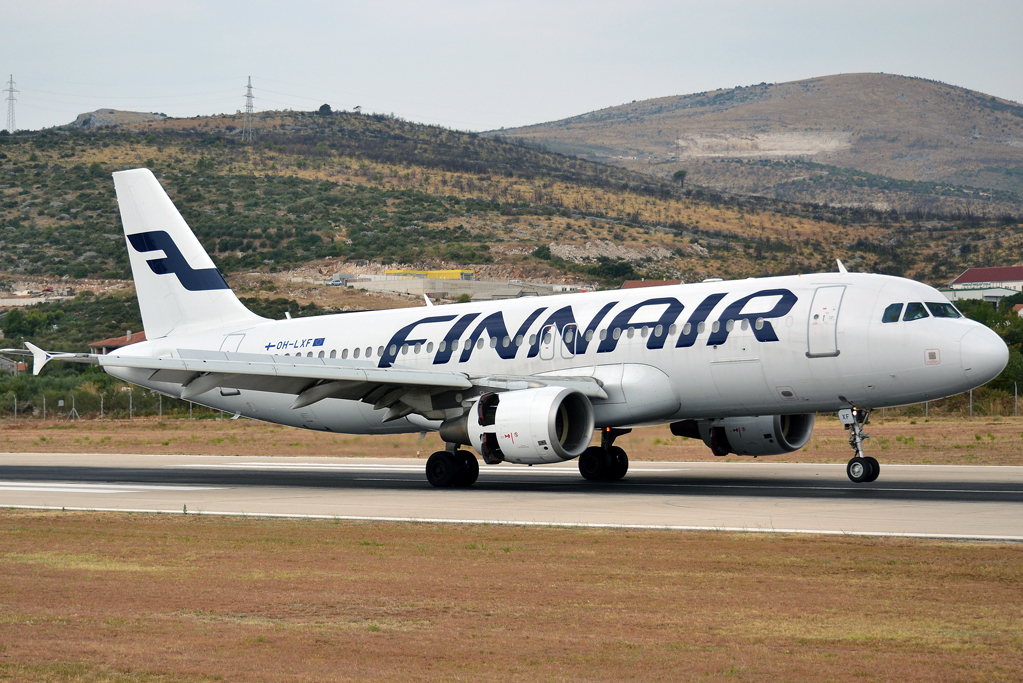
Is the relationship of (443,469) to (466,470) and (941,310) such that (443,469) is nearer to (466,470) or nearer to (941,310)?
(466,470)

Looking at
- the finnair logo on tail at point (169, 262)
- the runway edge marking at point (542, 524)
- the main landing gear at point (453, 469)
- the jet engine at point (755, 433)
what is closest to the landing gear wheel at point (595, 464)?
the jet engine at point (755, 433)

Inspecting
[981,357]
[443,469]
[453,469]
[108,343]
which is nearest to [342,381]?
[443,469]

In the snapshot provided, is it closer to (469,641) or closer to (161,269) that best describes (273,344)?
(161,269)

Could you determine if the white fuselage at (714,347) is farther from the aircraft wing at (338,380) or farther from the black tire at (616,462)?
the black tire at (616,462)

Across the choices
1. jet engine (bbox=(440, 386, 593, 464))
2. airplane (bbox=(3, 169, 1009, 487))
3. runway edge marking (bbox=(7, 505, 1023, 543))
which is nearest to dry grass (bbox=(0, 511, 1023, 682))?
runway edge marking (bbox=(7, 505, 1023, 543))

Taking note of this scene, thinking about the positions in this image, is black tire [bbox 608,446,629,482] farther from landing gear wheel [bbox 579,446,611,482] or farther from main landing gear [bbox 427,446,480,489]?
main landing gear [bbox 427,446,480,489]

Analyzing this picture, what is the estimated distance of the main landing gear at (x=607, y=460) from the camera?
27797mm

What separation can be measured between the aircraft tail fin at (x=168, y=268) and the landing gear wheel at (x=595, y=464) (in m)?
11.0

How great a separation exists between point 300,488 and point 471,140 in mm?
171131

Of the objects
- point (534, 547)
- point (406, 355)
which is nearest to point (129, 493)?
Result: point (406, 355)

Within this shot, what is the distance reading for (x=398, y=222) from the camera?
412 feet

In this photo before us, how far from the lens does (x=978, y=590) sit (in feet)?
37.5

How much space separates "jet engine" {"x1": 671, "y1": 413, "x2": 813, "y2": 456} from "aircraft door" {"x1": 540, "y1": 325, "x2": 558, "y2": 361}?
377 centimetres

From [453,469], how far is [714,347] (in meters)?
6.57
